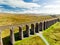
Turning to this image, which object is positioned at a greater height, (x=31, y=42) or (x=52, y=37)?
(x=31, y=42)

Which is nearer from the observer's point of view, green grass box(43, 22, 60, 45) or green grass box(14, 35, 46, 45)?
green grass box(14, 35, 46, 45)

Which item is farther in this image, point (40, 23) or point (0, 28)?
point (40, 23)

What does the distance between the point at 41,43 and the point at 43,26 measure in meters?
35.5

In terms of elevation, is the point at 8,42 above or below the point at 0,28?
below

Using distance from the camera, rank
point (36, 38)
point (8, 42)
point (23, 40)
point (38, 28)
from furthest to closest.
Result: point (38, 28), point (36, 38), point (23, 40), point (8, 42)

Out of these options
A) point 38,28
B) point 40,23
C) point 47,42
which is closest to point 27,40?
point 47,42

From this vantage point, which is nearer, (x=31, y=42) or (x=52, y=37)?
(x=31, y=42)

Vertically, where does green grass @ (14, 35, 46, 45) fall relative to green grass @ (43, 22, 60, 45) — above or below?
above

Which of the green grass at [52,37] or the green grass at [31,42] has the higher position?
the green grass at [31,42]

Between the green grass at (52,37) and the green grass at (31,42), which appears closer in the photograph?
the green grass at (31,42)

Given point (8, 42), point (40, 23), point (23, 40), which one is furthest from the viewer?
point (40, 23)

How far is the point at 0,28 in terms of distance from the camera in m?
47.2

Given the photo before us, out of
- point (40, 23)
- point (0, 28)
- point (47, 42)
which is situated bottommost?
point (47, 42)

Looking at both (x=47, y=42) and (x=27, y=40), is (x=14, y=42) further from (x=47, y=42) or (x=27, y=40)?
(x=47, y=42)
